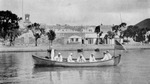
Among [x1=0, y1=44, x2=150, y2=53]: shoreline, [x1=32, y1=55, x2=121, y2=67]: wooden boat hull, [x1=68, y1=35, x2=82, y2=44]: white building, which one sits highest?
[x1=68, y1=35, x2=82, y2=44]: white building

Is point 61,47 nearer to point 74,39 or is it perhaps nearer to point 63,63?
point 74,39

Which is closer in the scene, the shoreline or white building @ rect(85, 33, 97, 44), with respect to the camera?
the shoreline

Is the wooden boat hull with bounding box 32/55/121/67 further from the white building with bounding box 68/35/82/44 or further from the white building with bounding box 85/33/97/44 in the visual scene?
the white building with bounding box 85/33/97/44

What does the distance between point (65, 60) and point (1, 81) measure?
1397cm

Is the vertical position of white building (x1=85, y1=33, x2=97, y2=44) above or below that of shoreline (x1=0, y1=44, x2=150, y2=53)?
above

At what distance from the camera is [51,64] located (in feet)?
115

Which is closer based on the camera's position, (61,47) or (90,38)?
(61,47)

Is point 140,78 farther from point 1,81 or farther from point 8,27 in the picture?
point 8,27

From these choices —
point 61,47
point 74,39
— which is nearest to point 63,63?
point 61,47

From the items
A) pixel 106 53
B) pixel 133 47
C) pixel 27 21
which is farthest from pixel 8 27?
pixel 27 21

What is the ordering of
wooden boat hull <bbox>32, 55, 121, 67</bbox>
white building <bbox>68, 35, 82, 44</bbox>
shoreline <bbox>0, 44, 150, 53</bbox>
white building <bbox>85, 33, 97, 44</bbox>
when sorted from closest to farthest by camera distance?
1. wooden boat hull <bbox>32, 55, 121, 67</bbox>
2. shoreline <bbox>0, 44, 150, 53</bbox>
3. white building <bbox>68, 35, 82, 44</bbox>
4. white building <bbox>85, 33, 97, 44</bbox>

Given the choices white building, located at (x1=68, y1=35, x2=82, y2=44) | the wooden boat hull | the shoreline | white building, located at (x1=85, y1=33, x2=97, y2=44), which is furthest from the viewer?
white building, located at (x1=85, y1=33, x2=97, y2=44)

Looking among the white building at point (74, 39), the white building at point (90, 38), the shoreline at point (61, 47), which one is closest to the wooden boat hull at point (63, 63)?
the shoreline at point (61, 47)

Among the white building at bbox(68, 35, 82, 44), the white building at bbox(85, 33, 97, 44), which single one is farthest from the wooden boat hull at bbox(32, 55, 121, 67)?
the white building at bbox(85, 33, 97, 44)
